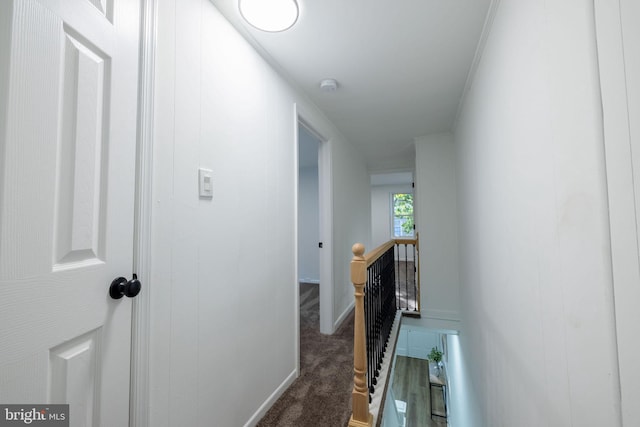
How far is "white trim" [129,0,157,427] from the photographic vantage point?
0.85 meters

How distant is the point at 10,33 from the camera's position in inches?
22.0

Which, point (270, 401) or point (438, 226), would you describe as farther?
point (438, 226)

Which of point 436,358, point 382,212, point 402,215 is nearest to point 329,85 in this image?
point 436,358

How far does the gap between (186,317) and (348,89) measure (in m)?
1.96

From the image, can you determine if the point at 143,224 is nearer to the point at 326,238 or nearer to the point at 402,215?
the point at 326,238

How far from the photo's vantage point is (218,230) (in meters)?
1.23

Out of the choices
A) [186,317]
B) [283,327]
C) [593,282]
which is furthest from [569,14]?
[283,327]

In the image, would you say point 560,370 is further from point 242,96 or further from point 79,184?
point 242,96

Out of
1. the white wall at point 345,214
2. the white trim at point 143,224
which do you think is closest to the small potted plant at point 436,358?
the white wall at point 345,214

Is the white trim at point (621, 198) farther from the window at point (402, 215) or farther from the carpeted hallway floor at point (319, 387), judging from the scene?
the window at point (402, 215)

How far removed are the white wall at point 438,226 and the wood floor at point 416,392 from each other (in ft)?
6.12

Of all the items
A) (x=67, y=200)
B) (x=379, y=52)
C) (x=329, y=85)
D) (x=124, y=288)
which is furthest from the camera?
(x=329, y=85)

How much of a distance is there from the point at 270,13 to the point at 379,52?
2.37 ft

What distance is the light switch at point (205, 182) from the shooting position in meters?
1.13
